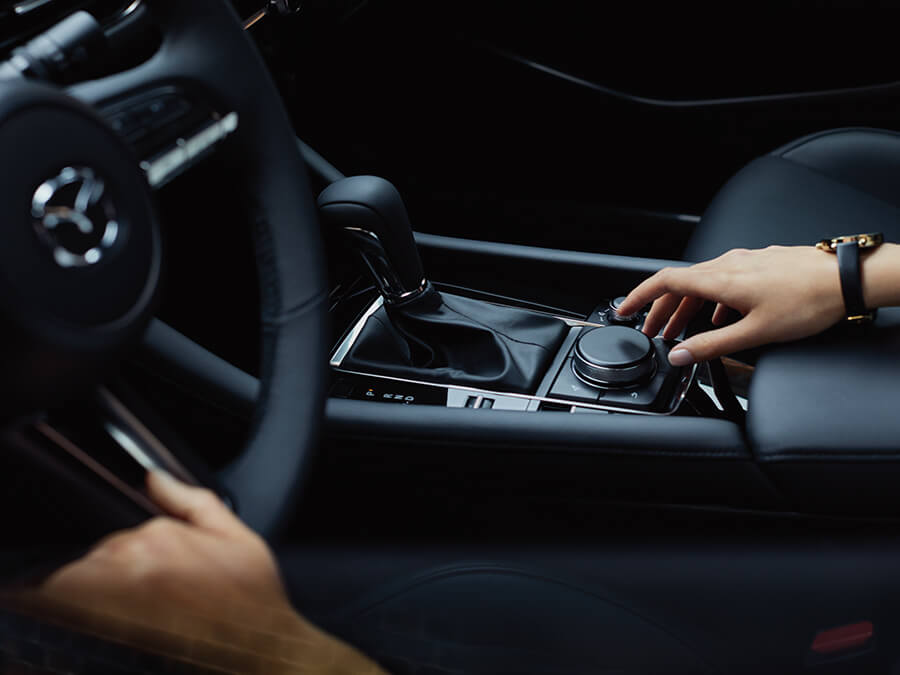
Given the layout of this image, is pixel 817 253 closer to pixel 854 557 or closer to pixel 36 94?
pixel 854 557

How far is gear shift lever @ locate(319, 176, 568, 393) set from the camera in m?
1.00

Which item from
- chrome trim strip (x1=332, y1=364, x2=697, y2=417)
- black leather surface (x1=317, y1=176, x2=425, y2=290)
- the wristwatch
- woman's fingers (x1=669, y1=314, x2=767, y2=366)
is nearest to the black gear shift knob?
black leather surface (x1=317, y1=176, x2=425, y2=290)

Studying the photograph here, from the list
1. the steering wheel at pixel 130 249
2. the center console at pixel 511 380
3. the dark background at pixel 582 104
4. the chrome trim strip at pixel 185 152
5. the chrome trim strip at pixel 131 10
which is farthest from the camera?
the dark background at pixel 582 104

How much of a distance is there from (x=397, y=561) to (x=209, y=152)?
34 centimetres

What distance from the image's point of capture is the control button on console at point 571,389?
97 cm

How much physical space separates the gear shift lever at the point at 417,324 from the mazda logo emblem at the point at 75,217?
1.65 feet

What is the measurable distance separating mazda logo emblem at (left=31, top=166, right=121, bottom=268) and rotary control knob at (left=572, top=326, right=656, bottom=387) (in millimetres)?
573

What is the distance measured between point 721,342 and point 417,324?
35 cm

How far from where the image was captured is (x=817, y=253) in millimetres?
884

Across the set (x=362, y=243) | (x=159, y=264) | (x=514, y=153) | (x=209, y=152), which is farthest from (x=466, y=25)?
(x=159, y=264)

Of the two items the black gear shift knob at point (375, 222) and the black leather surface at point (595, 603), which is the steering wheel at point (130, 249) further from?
the black gear shift knob at point (375, 222)

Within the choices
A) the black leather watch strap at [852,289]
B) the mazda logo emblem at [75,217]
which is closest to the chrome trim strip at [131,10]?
the mazda logo emblem at [75,217]

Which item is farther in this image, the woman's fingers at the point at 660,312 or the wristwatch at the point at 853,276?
the woman's fingers at the point at 660,312

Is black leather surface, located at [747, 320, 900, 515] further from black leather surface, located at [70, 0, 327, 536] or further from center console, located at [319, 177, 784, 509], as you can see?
black leather surface, located at [70, 0, 327, 536]
